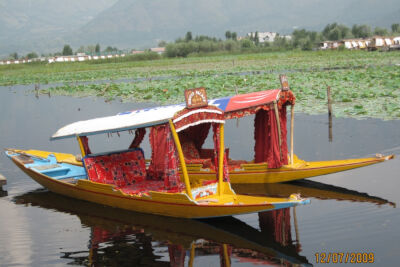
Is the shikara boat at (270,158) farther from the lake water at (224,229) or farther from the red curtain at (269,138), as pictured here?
the lake water at (224,229)

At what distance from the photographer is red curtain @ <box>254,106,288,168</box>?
13.1 meters

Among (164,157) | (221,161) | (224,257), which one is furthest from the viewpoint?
(164,157)

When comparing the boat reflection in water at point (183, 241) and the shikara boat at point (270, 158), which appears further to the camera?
the shikara boat at point (270, 158)

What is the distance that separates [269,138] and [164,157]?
2885 millimetres

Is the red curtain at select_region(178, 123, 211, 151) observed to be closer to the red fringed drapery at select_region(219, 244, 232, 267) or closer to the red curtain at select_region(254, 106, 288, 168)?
the red curtain at select_region(254, 106, 288, 168)

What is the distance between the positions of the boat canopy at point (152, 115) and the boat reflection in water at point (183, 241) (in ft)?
6.24

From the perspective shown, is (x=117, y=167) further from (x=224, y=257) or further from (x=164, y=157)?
(x=224, y=257)

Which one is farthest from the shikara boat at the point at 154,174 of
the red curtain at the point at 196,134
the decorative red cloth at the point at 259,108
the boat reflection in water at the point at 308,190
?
the boat reflection in water at the point at 308,190

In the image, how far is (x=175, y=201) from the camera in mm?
10625

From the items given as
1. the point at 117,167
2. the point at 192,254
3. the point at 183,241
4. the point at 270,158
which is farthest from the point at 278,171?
the point at 192,254

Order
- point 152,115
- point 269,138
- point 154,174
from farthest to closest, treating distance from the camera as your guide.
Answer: point 269,138 < point 154,174 < point 152,115

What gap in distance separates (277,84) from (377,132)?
526 inches

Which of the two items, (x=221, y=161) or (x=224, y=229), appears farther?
(x=221, y=161)
